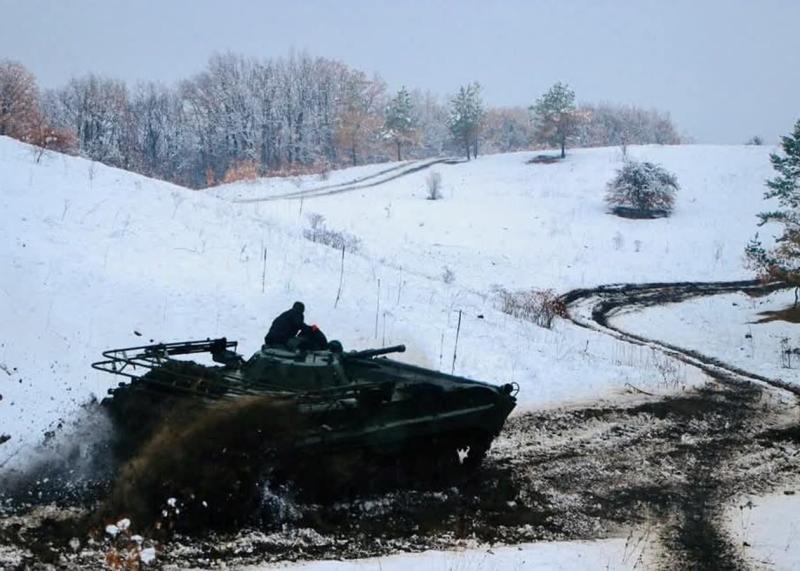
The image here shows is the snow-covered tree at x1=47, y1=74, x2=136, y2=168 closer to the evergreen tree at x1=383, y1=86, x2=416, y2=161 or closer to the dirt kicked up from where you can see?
the evergreen tree at x1=383, y1=86, x2=416, y2=161

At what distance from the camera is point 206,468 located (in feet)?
24.5

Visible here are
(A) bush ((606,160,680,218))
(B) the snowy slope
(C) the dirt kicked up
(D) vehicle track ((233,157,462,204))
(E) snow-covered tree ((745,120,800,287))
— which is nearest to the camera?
(C) the dirt kicked up

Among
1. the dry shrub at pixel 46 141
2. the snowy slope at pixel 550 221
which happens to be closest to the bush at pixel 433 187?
the snowy slope at pixel 550 221

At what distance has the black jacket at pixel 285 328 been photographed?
10.3m

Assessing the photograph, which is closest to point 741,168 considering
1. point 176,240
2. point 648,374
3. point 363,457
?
point 648,374

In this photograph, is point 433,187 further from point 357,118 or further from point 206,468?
point 206,468

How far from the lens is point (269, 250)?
1709 cm

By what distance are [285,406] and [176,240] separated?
358 inches

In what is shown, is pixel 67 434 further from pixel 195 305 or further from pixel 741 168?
pixel 741 168

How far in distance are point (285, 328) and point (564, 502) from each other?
165 inches

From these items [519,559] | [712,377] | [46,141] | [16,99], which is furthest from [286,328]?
[16,99]

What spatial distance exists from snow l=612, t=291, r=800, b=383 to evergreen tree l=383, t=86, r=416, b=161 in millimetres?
43851

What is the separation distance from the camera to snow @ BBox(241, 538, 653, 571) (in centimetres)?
675

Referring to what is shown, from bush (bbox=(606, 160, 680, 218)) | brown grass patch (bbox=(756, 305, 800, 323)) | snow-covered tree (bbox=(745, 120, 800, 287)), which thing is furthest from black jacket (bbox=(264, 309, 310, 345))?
bush (bbox=(606, 160, 680, 218))
